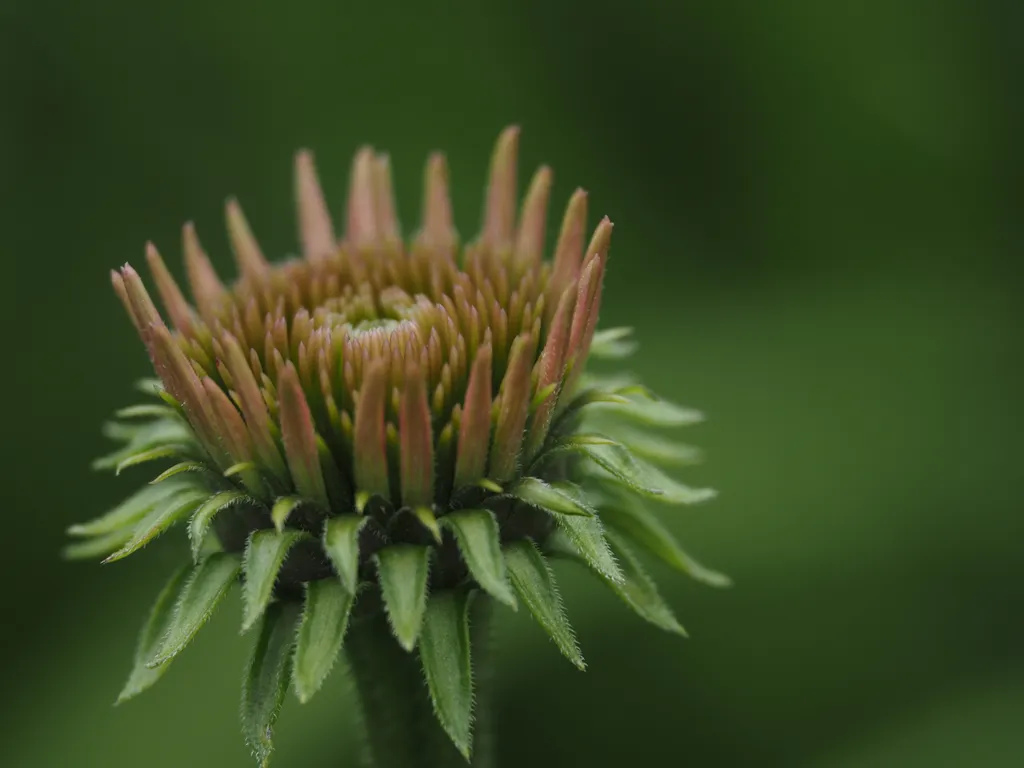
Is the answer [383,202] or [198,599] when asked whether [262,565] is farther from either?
[383,202]

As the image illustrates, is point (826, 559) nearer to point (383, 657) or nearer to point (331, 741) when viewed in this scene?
point (331, 741)

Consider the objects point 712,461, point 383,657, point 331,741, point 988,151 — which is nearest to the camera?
point 383,657

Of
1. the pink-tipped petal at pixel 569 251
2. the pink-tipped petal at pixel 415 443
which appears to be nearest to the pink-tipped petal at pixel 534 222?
the pink-tipped petal at pixel 569 251

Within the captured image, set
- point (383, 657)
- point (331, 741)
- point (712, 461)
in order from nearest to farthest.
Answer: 1. point (383, 657)
2. point (331, 741)
3. point (712, 461)

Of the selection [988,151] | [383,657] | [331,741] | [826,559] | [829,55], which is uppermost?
[829,55]

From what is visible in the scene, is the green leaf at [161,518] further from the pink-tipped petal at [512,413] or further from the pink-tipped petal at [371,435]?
the pink-tipped petal at [512,413]

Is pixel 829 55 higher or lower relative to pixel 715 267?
higher

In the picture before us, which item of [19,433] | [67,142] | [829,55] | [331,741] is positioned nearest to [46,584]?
[19,433]
